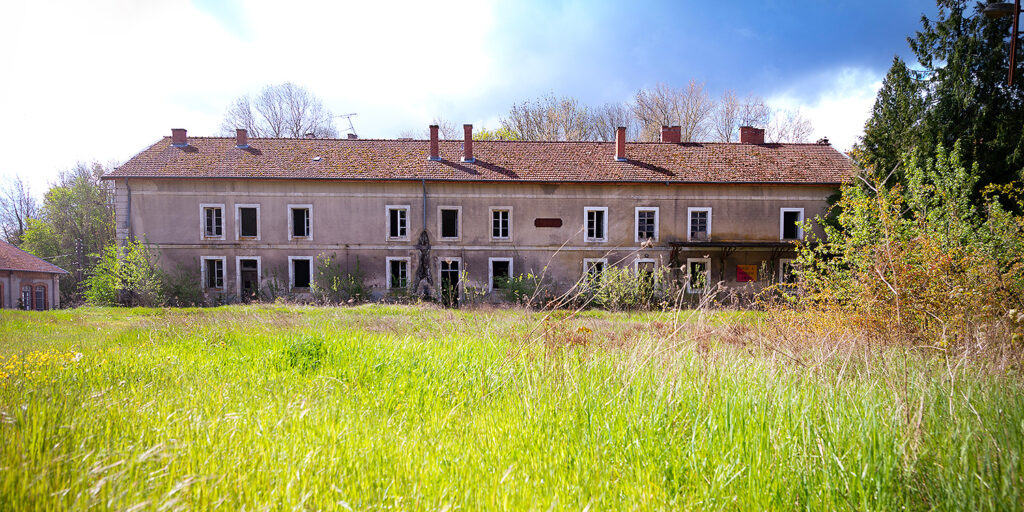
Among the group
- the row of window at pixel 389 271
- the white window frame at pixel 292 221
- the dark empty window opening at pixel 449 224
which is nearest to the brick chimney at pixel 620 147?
the row of window at pixel 389 271

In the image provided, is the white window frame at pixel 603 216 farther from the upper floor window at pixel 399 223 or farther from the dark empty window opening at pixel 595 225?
the upper floor window at pixel 399 223

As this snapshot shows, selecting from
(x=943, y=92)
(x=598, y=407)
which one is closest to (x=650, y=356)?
(x=598, y=407)

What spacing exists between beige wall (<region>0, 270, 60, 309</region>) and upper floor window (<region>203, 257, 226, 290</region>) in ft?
44.6

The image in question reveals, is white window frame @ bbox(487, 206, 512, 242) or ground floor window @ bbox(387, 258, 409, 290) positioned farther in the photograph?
white window frame @ bbox(487, 206, 512, 242)

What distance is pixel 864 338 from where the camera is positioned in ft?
18.4

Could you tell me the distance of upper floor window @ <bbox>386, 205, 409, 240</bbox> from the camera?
23.6 metres

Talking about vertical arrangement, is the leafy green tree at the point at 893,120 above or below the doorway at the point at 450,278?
above

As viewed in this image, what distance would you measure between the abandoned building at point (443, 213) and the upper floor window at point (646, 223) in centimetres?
8

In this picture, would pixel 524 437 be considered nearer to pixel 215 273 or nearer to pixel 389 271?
pixel 389 271

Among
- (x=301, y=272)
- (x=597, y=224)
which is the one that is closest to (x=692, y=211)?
(x=597, y=224)

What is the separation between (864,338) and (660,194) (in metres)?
18.9

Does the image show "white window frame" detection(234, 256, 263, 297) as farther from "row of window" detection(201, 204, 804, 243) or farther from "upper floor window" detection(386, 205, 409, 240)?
"upper floor window" detection(386, 205, 409, 240)

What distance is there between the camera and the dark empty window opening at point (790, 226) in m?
23.9

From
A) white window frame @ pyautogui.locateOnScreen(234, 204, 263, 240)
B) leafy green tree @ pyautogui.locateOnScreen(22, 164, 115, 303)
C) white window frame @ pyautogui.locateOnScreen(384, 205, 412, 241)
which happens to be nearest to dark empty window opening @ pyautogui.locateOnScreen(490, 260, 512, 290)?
white window frame @ pyautogui.locateOnScreen(384, 205, 412, 241)
